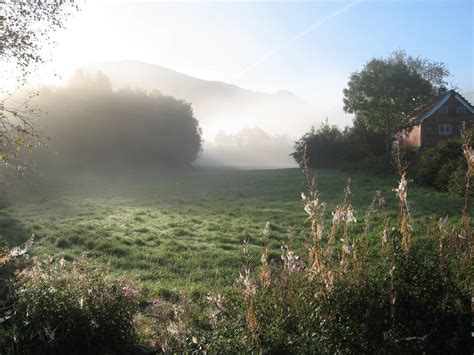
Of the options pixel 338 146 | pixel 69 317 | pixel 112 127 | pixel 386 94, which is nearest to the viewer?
pixel 69 317

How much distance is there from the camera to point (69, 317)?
15.7 feet

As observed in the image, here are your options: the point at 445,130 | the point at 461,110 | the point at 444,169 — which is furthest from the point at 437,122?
the point at 444,169

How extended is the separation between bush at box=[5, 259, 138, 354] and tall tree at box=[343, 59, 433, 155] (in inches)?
2035

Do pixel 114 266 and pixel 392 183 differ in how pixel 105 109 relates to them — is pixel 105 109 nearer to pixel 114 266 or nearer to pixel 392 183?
pixel 392 183

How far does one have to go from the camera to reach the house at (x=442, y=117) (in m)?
47.2

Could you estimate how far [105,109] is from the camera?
59406 mm

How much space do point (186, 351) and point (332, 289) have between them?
1.59 m

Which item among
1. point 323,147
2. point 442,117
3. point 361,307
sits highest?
point 442,117

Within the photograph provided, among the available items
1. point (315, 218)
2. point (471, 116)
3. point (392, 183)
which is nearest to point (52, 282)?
point (315, 218)

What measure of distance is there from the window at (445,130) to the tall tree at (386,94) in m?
5.51

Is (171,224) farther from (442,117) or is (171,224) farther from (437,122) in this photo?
(442,117)

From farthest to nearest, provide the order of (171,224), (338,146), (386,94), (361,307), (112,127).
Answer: (112,127)
(386,94)
(338,146)
(171,224)
(361,307)

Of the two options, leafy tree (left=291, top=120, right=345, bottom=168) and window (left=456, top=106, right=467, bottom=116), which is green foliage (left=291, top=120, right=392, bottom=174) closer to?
leafy tree (left=291, top=120, right=345, bottom=168)

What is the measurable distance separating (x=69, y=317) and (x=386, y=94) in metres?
56.1
